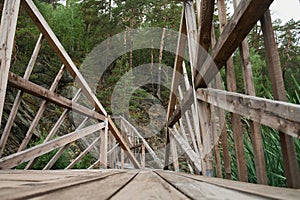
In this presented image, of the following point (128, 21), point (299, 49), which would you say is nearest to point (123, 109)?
point (128, 21)

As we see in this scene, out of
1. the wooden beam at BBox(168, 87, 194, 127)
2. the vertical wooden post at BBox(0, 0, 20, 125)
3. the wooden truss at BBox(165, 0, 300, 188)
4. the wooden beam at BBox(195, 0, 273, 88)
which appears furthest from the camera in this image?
the wooden beam at BBox(168, 87, 194, 127)

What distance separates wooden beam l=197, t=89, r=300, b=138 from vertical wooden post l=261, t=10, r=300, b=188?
0.07 meters

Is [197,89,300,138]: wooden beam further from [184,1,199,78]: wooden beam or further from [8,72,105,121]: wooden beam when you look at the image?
[8,72,105,121]: wooden beam

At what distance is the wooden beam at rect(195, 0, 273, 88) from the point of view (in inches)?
33.8

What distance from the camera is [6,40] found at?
1363 millimetres

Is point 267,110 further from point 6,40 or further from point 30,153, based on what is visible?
point 30,153

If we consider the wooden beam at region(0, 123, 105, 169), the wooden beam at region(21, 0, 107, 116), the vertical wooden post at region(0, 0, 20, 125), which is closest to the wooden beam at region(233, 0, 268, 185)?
the vertical wooden post at region(0, 0, 20, 125)

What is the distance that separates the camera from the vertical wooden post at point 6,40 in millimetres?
1308

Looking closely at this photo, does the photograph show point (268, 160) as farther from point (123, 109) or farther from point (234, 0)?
point (123, 109)

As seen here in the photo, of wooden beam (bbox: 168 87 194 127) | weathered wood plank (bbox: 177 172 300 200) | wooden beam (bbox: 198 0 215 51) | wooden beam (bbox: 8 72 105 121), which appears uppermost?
wooden beam (bbox: 198 0 215 51)

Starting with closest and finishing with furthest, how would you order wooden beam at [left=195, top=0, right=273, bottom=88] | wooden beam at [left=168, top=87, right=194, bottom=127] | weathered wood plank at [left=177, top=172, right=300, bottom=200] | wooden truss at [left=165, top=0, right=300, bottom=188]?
weathered wood plank at [left=177, top=172, right=300, bottom=200], wooden truss at [left=165, top=0, right=300, bottom=188], wooden beam at [left=195, top=0, right=273, bottom=88], wooden beam at [left=168, top=87, right=194, bottom=127]

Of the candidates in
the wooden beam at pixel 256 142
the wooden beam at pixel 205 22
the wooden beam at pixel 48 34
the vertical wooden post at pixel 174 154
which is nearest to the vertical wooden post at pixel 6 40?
the wooden beam at pixel 48 34

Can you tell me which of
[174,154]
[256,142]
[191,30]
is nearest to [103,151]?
[174,154]

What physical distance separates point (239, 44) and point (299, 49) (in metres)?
3.05
